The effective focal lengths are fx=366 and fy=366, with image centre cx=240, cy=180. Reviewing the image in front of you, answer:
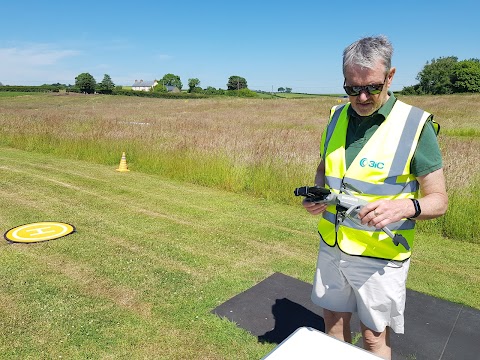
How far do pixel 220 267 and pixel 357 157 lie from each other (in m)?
2.73

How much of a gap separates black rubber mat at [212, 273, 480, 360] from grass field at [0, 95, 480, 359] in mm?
167

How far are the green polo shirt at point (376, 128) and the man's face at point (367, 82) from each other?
44 mm

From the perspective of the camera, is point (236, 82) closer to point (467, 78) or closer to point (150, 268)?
point (467, 78)

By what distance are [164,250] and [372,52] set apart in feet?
11.9

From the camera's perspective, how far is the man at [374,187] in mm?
1624

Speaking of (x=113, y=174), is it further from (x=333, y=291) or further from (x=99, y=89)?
(x=99, y=89)

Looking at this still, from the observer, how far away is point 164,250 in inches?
179

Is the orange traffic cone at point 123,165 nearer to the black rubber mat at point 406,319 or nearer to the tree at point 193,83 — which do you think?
the black rubber mat at point 406,319

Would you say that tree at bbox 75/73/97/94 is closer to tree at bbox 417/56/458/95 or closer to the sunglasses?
tree at bbox 417/56/458/95

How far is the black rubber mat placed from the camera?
2.88 meters

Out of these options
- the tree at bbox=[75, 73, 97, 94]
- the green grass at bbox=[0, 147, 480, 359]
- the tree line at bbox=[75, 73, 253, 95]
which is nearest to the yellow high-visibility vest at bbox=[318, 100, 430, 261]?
the green grass at bbox=[0, 147, 480, 359]

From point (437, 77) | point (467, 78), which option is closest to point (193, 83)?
point (437, 77)

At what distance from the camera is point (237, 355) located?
2758 millimetres

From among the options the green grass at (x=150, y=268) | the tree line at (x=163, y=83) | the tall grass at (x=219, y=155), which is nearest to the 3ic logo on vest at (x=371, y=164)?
the green grass at (x=150, y=268)
